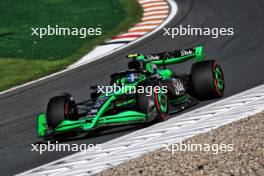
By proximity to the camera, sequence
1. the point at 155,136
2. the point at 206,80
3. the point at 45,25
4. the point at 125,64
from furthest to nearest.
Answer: the point at 45,25, the point at 125,64, the point at 206,80, the point at 155,136

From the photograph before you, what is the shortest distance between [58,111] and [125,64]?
6.10 meters

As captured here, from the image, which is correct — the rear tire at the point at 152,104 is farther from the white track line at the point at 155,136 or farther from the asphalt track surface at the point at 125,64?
the asphalt track surface at the point at 125,64

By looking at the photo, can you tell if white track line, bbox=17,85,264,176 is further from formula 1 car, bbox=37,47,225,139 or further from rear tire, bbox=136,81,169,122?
formula 1 car, bbox=37,47,225,139

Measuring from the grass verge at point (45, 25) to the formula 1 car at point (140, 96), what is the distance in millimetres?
5501

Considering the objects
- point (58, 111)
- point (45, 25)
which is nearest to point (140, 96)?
point (58, 111)

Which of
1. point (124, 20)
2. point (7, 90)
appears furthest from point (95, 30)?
point (7, 90)

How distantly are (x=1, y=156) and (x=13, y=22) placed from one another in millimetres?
12975

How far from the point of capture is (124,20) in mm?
22609

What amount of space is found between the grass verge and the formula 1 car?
550 cm

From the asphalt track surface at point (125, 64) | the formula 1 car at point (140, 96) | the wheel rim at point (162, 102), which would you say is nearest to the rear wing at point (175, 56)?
the formula 1 car at point (140, 96)

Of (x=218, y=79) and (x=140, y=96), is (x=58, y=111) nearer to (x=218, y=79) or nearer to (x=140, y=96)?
(x=140, y=96)

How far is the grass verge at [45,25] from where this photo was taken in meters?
18.4

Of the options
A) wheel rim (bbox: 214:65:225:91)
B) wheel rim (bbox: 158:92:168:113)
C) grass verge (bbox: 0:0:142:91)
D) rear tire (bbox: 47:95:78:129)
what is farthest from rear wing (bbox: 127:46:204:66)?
grass verge (bbox: 0:0:142:91)

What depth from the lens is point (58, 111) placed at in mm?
11523
